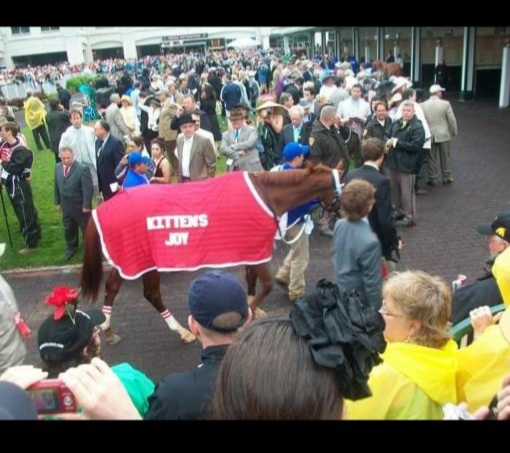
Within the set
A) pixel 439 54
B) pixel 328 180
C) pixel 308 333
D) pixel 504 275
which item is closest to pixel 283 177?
pixel 328 180

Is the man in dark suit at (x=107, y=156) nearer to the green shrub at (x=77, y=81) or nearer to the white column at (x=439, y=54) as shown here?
the white column at (x=439, y=54)

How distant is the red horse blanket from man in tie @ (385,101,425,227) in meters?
3.65

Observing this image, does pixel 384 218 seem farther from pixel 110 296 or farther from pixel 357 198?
pixel 110 296

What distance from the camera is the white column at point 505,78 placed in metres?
16.2

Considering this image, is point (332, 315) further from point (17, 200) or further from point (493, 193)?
point (493, 193)

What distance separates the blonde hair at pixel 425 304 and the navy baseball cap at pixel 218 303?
72 centimetres

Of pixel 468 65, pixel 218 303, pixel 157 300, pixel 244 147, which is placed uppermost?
pixel 218 303

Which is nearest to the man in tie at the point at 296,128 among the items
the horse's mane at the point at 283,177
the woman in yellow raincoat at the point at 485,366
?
the horse's mane at the point at 283,177

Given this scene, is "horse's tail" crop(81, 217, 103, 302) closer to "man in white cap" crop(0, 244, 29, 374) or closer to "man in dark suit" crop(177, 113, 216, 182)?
"man in white cap" crop(0, 244, 29, 374)

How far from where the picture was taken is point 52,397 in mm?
1250

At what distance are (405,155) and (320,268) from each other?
2.29 meters
